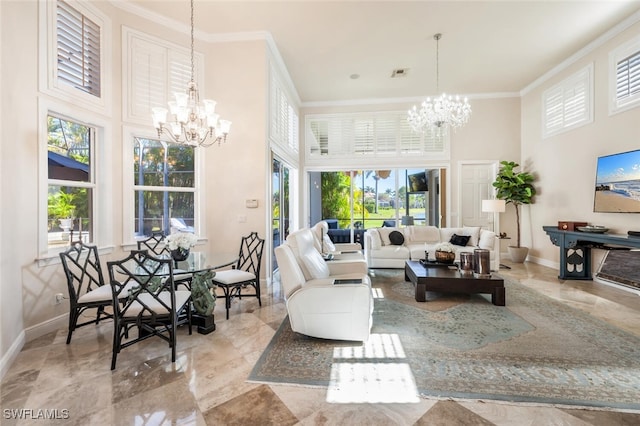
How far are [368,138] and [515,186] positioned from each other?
3.46m

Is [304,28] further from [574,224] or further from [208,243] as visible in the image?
[574,224]

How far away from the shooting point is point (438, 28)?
13.7ft

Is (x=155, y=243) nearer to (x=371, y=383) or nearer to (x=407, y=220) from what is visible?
(x=371, y=383)

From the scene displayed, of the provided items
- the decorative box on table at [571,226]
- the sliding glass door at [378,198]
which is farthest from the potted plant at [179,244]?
the decorative box on table at [571,226]

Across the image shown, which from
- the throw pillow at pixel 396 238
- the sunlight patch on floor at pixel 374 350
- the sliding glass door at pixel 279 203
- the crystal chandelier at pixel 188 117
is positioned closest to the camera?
the sunlight patch on floor at pixel 374 350

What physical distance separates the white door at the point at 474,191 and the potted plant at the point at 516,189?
19.2 inches

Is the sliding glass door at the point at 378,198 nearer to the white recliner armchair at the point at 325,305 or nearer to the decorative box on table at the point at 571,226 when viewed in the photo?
the decorative box on table at the point at 571,226

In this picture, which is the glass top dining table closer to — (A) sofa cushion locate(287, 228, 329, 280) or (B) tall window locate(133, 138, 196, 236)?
(A) sofa cushion locate(287, 228, 329, 280)

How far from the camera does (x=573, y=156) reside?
509 cm

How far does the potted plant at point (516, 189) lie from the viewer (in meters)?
6.05

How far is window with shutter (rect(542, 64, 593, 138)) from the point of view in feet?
15.7

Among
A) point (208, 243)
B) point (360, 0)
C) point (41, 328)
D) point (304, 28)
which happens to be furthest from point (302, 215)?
point (41, 328)

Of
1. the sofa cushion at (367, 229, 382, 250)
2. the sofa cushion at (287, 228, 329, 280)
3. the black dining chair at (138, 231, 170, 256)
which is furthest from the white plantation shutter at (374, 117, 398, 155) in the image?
the black dining chair at (138, 231, 170, 256)

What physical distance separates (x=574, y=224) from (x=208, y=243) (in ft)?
19.8
